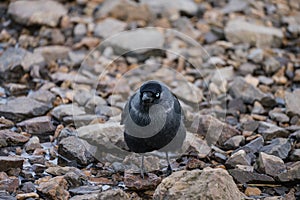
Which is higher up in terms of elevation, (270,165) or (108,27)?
(108,27)

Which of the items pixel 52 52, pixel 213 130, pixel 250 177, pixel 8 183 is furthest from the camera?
pixel 52 52

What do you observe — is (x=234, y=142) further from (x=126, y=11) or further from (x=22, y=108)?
(x=126, y=11)

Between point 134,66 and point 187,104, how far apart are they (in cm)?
159

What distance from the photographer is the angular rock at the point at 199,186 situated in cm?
570

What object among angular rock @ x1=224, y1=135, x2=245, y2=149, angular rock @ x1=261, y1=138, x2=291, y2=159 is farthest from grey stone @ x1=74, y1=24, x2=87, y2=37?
angular rock @ x1=261, y1=138, x2=291, y2=159

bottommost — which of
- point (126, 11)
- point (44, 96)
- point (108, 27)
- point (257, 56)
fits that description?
point (44, 96)

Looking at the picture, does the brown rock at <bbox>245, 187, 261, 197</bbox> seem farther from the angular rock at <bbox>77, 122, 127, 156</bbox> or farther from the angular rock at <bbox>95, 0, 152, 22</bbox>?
the angular rock at <bbox>95, 0, 152, 22</bbox>

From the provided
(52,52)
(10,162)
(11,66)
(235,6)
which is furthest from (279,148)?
(235,6)

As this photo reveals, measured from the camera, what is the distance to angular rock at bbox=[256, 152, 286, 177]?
7.07 m

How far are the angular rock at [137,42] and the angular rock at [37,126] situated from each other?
2.91 meters

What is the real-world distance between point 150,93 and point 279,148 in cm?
192

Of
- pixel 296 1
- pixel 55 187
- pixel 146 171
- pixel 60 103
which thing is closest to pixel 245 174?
pixel 146 171

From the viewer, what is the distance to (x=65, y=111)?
850 cm

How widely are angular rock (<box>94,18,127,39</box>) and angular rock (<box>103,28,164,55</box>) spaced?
0.32 m
